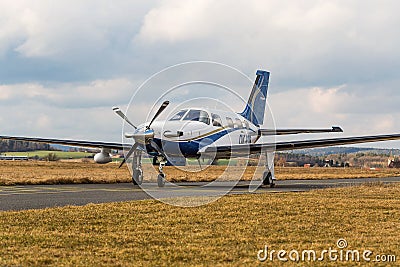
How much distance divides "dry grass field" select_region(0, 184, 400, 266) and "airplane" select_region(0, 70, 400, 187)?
7.49 m

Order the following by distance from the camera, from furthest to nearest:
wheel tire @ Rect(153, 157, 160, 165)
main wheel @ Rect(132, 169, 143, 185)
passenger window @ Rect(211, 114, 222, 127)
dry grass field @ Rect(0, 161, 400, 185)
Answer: dry grass field @ Rect(0, 161, 400, 185)
main wheel @ Rect(132, 169, 143, 185)
passenger window @ Rect(211, 114, 222, 127)
wheel tire @ Rect(153, 157, 160, 165)

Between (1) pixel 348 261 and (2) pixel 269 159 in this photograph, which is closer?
(1) pixel 348 261

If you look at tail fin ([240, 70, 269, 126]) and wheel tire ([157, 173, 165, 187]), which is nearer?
wheel tire ([157, 173, 165, 187])

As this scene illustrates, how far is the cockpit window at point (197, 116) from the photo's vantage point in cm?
2302

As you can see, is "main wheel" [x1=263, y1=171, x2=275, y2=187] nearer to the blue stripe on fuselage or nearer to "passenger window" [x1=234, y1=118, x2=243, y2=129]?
"passenger window" [x1=234, y1=118, x2=243, y2=129]

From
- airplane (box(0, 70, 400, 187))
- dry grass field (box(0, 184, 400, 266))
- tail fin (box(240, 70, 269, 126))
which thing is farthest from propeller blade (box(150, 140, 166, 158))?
tail fin (box(240, 70, 269, 126))

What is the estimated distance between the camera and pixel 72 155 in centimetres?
10094

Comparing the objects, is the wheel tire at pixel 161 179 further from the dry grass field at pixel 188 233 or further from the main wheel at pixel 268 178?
the dry grass field at pixel 188 233

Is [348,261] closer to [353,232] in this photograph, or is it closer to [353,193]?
[353,232]

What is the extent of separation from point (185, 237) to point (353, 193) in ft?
38.7

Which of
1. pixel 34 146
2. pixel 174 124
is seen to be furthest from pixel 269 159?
pixel 34 146

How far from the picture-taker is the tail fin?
106ft

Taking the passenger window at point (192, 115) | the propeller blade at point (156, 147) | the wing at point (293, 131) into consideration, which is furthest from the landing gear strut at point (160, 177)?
the wing at point (293, 131)

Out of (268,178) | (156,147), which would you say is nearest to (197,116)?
(156,147)
